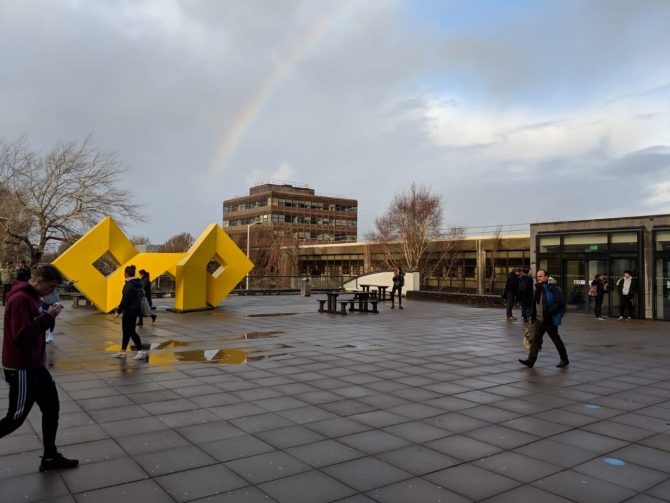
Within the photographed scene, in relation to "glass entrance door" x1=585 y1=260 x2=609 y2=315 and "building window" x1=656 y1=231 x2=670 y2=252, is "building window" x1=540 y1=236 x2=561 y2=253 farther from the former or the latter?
"building window" x1=656 y1=231 x2=670 y2=252

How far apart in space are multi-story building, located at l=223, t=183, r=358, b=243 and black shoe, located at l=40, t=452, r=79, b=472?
324 ft

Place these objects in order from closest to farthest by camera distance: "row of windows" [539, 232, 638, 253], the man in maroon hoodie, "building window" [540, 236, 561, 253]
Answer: the man in maroon hoodie
"row of windows" [539, 232, 638, 253]
"building window" [540, 236, 561, 253]

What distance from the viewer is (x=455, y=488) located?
4.14 m

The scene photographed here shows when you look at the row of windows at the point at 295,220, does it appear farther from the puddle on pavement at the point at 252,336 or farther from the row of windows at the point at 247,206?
the puddle on pavement at the point at 252,336

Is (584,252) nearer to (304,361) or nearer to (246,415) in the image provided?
(304,361)

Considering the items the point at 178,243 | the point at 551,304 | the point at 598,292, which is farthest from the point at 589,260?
the point at 178,243

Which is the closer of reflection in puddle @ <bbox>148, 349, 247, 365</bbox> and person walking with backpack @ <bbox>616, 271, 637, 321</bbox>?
reflection in puddle @ <bbox>148, 349, 247, 365</bbox>

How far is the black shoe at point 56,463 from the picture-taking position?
4.33 metres

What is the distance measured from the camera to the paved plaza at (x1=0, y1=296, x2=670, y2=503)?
13.6 feet

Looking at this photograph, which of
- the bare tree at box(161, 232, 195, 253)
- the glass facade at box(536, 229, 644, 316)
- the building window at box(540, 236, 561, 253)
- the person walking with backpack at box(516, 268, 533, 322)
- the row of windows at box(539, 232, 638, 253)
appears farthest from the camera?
the bare tree at box(161, 232, 195, 253)

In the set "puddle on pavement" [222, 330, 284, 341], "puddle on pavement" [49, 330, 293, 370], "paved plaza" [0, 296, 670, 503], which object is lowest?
"paved plaza" [0, 296, 670, 503]

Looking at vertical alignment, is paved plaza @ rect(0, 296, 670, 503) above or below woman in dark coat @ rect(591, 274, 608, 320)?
below

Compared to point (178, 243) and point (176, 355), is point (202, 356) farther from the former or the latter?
point (178, 243)

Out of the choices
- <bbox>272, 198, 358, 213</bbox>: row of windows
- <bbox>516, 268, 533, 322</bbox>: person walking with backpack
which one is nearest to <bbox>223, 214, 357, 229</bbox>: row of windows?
<bbox>272, 198, 358, 213</bbox>: row of windows
